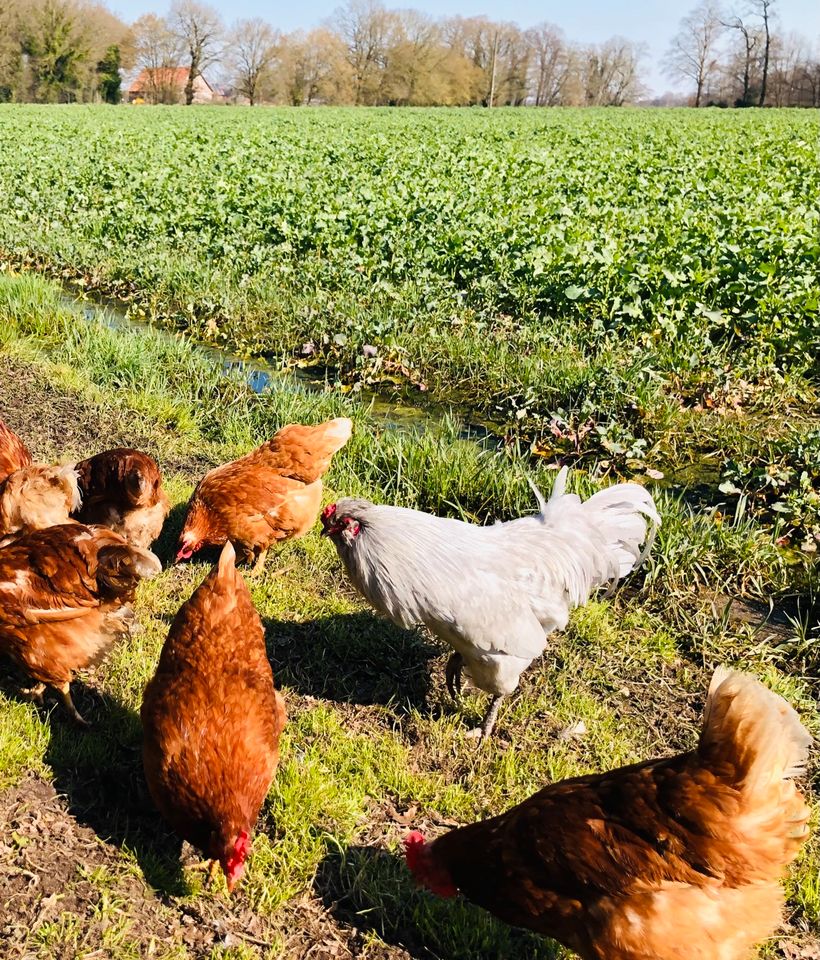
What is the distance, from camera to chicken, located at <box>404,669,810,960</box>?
2.06 meters

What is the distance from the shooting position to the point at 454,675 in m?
3.62

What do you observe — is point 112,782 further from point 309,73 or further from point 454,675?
point 309,73

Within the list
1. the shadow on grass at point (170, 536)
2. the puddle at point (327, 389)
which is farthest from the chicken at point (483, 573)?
the puddle at point (327, 389)

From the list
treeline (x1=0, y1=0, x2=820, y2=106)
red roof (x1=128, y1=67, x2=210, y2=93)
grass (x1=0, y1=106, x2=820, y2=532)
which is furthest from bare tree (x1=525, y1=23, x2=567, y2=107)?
grass (x1=0, y1=106, x2=820, y2=532)

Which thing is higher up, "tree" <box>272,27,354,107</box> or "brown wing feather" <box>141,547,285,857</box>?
"tree" <box>272,27,354,107</box>

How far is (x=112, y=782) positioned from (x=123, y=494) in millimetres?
1663

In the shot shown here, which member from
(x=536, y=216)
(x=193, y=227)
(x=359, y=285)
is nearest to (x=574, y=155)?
(x=536, y=216)

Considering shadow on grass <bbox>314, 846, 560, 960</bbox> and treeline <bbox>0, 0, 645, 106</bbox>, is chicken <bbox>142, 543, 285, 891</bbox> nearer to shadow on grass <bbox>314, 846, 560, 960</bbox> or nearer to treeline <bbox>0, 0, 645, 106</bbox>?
shadow on grass <bbox>314, 846, 560, 960</bbox>

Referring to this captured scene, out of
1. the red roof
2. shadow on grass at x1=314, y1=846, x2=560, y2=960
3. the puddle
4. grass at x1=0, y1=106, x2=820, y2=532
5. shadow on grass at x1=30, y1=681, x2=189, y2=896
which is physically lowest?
shadow on grass at x1=314, y1=846, x2=560, y2=960

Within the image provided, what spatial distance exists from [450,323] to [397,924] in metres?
6.25

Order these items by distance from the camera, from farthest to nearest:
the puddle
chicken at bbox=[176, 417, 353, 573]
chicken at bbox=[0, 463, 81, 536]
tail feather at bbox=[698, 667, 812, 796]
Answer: the puddle → chicken at bbox=[176, 417, 353, 573] → chicken at bbox=[0, 463, 81, 536] → tail feather at bbox=[698, 667, 812, 796]

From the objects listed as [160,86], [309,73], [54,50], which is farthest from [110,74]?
[309,73]

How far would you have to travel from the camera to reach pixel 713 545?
175 inches

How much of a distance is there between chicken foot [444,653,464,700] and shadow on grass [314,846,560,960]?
0.95 metres
